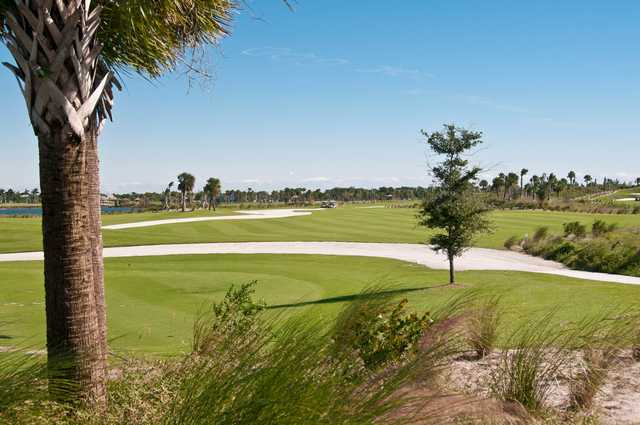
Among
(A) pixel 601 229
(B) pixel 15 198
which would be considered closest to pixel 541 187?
(A) pixel 601 229

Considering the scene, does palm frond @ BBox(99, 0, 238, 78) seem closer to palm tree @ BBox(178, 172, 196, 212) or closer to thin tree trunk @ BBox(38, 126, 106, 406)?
thin tree trunk @ BBox(38, 126, 106, 406)

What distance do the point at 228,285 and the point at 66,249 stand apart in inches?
506

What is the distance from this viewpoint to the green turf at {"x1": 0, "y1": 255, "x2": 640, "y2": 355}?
10.6 m

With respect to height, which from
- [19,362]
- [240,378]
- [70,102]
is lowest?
[19,362]

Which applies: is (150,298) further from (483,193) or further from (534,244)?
(534,244)

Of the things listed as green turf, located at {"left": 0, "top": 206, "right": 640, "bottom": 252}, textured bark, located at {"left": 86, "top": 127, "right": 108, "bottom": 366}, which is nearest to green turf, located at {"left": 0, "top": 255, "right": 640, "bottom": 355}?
textured bark, located at {"left": 86, "top": 127, "right": 108, "bottom": 366}

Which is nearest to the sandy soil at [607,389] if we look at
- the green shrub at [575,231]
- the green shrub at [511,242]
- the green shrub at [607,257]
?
the green shrub at [607,257]

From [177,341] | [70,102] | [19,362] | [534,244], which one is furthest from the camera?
[534,244]

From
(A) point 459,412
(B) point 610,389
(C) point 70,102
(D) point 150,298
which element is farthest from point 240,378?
(D) point 150,298

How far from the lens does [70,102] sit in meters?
4.40

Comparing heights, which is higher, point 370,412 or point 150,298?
point 370,412

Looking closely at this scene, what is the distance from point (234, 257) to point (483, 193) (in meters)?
13.3

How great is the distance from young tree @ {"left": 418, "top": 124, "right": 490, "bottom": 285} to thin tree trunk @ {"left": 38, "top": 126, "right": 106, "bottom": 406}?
15.1 meters

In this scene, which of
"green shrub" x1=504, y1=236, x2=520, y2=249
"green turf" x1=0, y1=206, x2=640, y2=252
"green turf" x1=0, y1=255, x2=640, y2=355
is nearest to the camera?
"green turf" x1=0, y1=255, x2=640, y2=355
